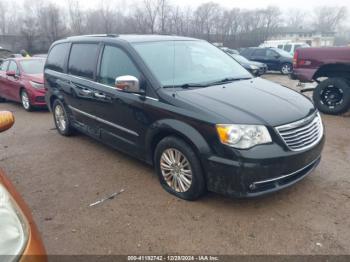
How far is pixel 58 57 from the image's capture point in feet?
18.8

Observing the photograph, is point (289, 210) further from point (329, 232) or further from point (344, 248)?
point (344, 248)

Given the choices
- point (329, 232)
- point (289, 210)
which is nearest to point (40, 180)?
point (289, 210)

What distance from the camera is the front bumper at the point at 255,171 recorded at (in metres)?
2.93

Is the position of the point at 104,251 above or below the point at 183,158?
below

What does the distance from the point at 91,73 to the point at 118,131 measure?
103cm

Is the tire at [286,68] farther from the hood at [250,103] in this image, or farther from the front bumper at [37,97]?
the hood at [250,103]

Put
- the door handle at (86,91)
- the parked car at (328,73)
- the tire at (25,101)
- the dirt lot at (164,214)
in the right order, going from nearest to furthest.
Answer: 1. the dirt lot at (164,214)
2. the door handle at (86,91)
3. the parked car at (328,73)
4. the tire at (25,101)

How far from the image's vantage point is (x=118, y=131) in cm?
423

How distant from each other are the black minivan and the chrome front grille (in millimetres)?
10

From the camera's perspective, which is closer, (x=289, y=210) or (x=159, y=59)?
(x=289, y=210)

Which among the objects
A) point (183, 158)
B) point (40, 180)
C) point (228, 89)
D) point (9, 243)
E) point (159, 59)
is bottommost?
point (40, 180)

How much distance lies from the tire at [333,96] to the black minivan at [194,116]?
141 inches

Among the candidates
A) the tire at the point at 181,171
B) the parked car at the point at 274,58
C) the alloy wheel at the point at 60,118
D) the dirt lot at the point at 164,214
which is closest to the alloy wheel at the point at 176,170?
the tire at the point at 181,171

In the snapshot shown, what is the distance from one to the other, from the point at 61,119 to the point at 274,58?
1373 cm
